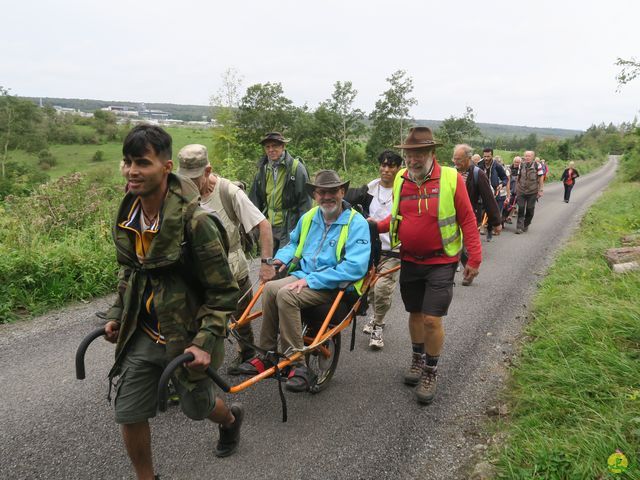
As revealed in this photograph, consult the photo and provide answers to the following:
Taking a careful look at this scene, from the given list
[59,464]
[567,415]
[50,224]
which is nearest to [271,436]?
[59,464]

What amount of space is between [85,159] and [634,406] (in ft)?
193

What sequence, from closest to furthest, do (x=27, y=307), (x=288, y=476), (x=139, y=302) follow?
(x=139, y=302)
(x=288, y=476)
(x=27, y=307)

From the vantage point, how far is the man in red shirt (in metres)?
Result: 3.50

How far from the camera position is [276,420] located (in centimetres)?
327

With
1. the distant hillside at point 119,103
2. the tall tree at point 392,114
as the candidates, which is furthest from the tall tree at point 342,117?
the distant hillside at point 119,103

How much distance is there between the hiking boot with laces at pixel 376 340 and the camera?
4.58 metres

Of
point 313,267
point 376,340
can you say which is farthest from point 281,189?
point 376,340

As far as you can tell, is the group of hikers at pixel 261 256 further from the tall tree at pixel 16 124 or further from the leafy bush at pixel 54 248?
the tall tree at pixel 16 124

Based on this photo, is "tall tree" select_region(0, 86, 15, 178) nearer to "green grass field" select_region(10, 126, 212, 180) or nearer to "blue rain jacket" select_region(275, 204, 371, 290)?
"green grass field" select_region(10, 126, 212, 180)

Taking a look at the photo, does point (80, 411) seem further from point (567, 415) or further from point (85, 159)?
point (85, 159)

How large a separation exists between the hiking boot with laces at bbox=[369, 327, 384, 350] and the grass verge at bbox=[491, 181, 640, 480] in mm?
1341

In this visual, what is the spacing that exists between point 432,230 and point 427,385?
4.34 feet

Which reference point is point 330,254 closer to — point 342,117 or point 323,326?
point 323,326

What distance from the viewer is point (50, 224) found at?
7262 mm
